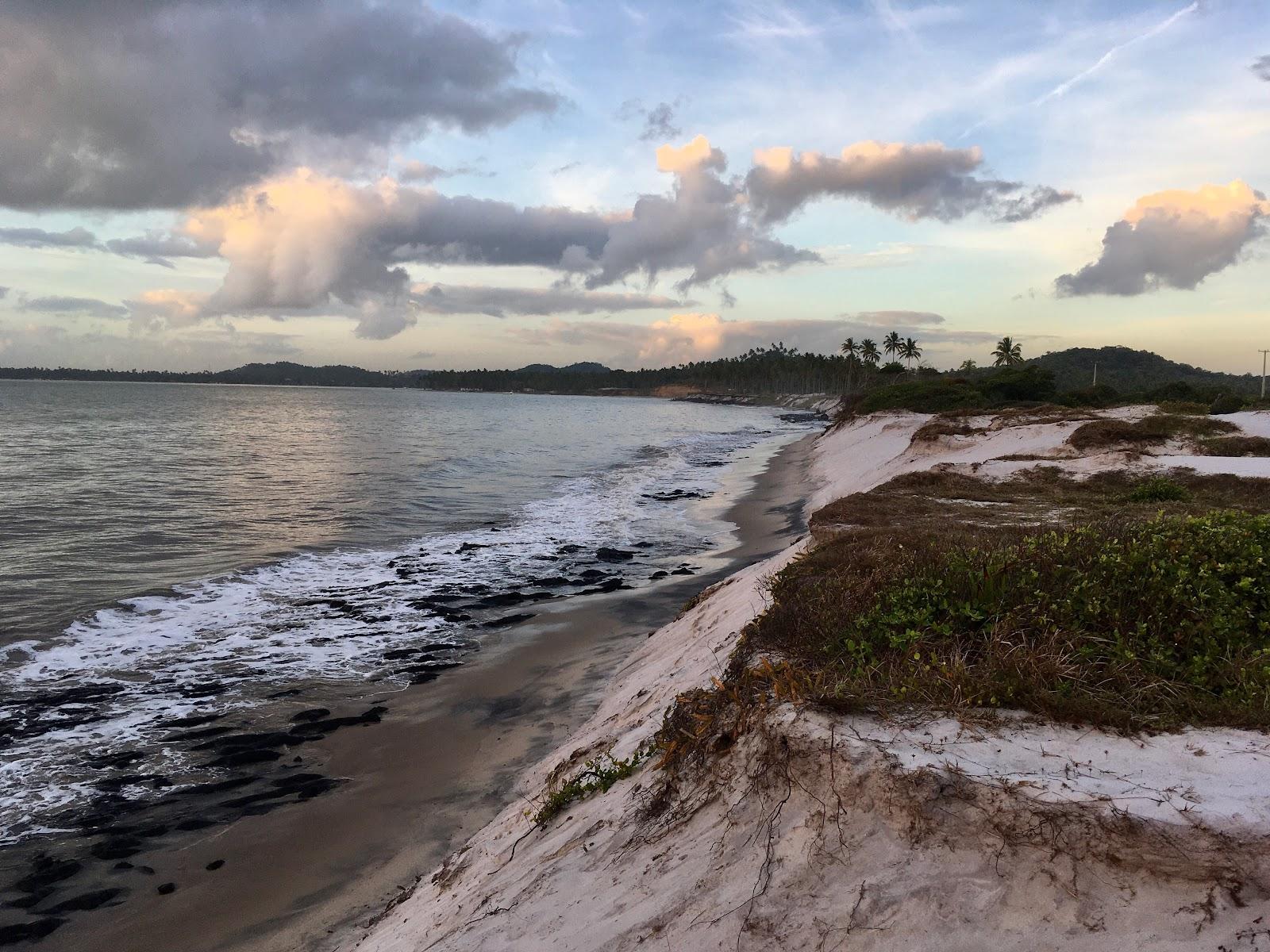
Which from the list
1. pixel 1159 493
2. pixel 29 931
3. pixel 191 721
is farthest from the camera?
pixel 1159 493

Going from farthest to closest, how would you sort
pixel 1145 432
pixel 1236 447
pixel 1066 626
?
1. pixel 1145 432
2. pixel 1236 447
3. pixel 1066 626

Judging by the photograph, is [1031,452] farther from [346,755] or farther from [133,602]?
[133,602]

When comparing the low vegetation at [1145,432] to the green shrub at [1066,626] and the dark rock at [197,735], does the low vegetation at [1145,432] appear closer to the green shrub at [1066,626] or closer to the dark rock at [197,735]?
the green shrub at [1066,626]

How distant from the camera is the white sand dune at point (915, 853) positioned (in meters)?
2.92

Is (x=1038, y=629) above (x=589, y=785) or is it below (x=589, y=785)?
above

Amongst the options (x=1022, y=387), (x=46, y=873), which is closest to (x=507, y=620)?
(x=46, y=873)

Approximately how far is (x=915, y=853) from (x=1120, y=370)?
161947mm

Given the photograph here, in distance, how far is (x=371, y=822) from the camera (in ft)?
24.8

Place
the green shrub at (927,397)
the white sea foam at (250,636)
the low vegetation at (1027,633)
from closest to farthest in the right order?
the low vegetation at (1027,633) < the white sea foam at (250,636) < the green shrub at (927,397)

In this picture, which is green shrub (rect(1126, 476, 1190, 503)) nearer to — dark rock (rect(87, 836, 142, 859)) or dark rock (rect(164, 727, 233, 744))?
dark rock (rect(164, 727, 233, 744))

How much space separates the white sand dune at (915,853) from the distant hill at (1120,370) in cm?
11725

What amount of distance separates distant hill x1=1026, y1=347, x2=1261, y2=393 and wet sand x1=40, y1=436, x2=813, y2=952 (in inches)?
4483

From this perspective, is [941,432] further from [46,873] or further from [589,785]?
[46,873]

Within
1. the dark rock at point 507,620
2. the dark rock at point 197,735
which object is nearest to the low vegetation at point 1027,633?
the dark rock at point 197,735
